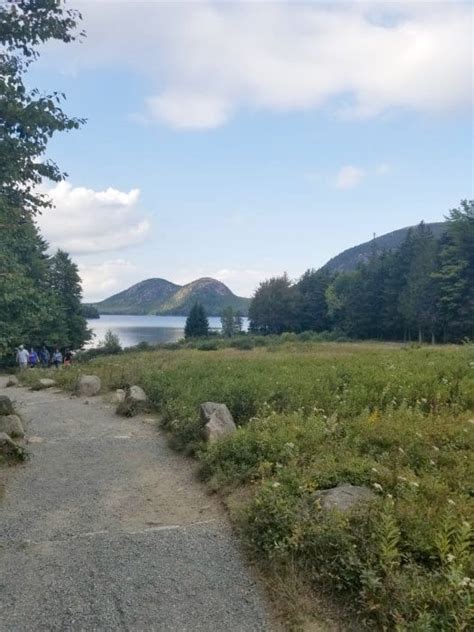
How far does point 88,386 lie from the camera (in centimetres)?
1656

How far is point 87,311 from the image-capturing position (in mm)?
50500

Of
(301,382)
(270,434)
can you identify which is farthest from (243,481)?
(301,382)

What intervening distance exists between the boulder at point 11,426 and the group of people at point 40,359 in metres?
13.5

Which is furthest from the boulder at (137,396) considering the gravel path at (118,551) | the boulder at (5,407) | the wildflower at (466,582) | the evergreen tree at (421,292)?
the evergreen tree at (421,292)

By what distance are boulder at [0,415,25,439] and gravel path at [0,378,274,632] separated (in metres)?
0.89

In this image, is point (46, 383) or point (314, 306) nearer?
point (46, 383)

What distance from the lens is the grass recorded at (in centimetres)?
382

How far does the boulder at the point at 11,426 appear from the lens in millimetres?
9898

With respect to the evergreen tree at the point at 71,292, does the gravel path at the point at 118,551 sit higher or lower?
lower

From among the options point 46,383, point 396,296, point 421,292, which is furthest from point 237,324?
point 46,383

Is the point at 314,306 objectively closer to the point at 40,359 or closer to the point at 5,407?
the point at 40,359

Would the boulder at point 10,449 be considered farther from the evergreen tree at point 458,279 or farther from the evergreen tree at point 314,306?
the evergreen tree at point 314,306

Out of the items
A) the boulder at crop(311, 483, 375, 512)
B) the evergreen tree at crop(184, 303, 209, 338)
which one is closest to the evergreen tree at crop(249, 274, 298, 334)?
the evergreen tree at crop(184, 303, 209, 338)

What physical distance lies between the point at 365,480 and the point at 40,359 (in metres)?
37.7
